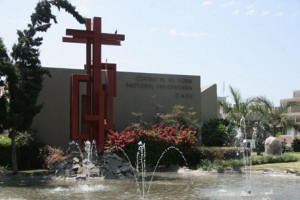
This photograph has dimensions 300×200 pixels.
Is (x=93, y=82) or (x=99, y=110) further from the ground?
(x=93, y=82)

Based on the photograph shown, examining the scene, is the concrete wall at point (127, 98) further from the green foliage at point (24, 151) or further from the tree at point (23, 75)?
the tree at point (23, 75)

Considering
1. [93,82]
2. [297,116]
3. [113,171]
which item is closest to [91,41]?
[93,82]

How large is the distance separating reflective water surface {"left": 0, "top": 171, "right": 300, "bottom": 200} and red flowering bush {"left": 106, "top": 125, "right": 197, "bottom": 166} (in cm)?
419

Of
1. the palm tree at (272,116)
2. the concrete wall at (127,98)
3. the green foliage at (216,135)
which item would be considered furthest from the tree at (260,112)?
the concrete wall at (127,98)

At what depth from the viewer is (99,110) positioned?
776 inches

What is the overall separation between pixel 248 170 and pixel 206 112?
1015cm

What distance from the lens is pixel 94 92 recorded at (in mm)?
20109

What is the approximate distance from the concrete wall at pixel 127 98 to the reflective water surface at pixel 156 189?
6.21 m

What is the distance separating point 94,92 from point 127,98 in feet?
14.7

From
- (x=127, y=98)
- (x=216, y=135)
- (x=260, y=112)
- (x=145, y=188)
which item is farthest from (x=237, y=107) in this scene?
(x=145, y=188)

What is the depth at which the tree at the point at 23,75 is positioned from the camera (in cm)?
1638

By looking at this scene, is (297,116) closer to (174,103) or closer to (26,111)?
(174,103)

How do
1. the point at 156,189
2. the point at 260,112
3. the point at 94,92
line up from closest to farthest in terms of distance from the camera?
the point at 156,189
the point at 94,92
the point at 260,112

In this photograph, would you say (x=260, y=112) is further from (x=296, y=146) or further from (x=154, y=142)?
(x=154, y=142)
